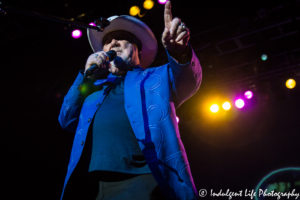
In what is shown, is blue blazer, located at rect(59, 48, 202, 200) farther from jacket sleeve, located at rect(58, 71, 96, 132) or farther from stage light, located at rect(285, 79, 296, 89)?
stage light, located at rect(285, 79, 296, 89)

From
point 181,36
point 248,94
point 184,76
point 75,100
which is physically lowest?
point 75,100

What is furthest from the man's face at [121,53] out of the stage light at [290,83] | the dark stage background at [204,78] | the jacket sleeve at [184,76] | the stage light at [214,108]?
the stage light at [290,83]

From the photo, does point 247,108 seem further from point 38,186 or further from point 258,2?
point 38,186

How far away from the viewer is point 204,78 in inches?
250

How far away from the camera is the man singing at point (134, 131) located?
4.30ft

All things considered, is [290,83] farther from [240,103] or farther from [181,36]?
[181,36]

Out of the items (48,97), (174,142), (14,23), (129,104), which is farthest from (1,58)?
(174,142)

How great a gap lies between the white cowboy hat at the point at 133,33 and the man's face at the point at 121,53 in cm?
12

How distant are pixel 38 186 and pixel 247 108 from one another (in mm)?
5937

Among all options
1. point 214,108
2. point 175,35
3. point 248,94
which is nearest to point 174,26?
point 175,35

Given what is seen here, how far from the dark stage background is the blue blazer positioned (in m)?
3.09

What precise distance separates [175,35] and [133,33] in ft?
4.25

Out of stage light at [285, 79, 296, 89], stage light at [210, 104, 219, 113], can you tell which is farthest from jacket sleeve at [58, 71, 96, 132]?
stage light at [285, 79, 296, 89]

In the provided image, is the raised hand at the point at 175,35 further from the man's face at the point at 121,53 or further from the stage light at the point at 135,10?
the stage light at the point at 135,10
